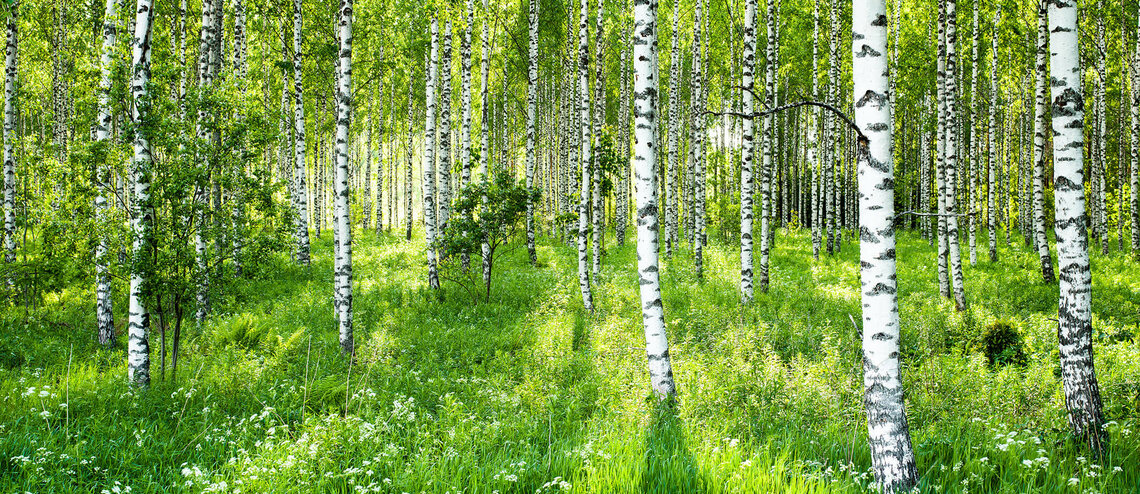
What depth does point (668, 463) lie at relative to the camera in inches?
169

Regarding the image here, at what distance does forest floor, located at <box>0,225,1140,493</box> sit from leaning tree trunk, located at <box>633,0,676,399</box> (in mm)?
408

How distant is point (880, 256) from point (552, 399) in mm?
3957

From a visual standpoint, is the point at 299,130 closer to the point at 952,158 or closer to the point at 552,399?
the point at 552,399

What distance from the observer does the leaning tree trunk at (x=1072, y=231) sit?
460 cm

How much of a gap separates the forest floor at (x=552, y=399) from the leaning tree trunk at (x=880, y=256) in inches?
14.9

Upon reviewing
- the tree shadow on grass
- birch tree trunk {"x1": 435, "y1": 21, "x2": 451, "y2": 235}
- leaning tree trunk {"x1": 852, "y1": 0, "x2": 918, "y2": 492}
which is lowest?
the tree shadow on grass

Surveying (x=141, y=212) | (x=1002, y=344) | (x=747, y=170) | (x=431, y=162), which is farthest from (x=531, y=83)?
(x=1002, y=344)

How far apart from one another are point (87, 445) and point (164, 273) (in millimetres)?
2653

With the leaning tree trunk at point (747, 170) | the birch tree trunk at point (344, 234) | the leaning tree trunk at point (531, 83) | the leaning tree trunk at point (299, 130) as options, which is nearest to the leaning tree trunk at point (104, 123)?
the birch tree trunk at point (344, 234)

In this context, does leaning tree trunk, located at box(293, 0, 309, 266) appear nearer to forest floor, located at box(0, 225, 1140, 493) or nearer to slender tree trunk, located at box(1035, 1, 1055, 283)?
forest floor, located at box(0, 225, 1140, 493)

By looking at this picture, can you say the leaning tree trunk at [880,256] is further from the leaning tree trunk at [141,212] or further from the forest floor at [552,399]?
the leaning tree trunk at [141,212]

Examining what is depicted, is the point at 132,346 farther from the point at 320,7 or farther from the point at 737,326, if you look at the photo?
the point at 320,7

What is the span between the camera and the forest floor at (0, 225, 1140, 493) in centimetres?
428

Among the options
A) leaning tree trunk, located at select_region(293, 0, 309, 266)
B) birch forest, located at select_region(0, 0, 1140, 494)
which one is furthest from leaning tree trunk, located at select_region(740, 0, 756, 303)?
leaning tree trunk, located at select_region(293, 0, 309, 266)
